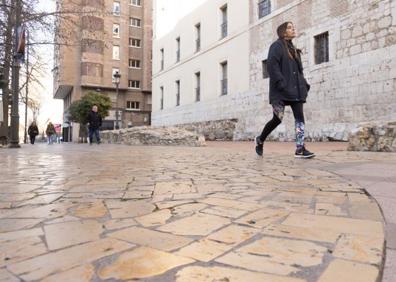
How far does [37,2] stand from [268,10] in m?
10.3

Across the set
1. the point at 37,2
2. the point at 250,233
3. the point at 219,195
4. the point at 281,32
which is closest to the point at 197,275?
the point at 250,233

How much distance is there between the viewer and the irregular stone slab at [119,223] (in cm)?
212

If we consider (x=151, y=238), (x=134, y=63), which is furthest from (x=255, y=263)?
(x=134, y=63)

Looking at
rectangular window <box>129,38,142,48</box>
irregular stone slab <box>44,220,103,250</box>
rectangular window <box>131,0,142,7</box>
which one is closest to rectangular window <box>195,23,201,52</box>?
rectangular window <box>129,38,142,48</box>

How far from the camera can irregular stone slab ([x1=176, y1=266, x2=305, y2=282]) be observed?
55.1 inches

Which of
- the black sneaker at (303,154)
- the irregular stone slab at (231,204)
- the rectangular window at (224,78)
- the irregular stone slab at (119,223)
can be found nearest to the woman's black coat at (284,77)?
the black sneaker at (303,154)

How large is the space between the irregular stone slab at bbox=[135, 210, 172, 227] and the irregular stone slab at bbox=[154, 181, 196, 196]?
670 millimetres

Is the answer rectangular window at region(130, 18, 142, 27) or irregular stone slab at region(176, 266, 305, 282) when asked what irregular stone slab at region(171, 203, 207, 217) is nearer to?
irregular stone slab at region(176, 266, 305, 282)

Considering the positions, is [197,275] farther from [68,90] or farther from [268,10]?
[68,90]

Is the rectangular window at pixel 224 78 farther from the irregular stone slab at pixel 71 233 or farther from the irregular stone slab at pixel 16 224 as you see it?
the irregular stone slab at pixel 71 233

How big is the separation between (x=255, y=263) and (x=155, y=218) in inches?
34.6

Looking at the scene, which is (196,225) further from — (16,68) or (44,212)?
(16,68)

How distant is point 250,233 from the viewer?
76.5 inches

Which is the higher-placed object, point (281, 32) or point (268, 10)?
point (268, 10)
